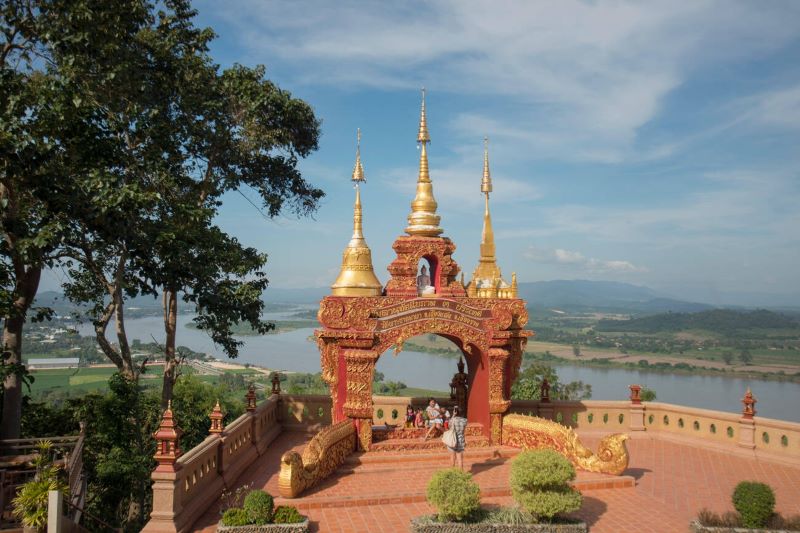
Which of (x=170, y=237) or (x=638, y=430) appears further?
(x=638, y=430)

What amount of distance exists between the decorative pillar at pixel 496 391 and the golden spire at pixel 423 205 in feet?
11.2

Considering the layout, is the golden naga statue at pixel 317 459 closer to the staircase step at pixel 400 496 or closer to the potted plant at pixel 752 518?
the staircase step at pixel 400 496

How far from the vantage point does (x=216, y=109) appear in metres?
17.5

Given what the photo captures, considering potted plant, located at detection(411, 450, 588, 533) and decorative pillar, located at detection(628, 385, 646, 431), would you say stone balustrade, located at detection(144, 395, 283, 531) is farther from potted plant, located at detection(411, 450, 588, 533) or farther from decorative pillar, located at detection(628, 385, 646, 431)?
decorative pillar, located at detection(628, 385, 646, 431)

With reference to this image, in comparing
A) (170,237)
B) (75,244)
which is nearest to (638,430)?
(170,237)

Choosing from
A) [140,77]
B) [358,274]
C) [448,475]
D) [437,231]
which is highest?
[140,77]

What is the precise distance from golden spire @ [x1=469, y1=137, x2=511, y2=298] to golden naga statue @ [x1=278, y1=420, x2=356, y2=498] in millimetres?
4973

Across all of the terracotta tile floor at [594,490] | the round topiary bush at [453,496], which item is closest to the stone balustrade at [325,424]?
the terracotta tile floor at [594,490]

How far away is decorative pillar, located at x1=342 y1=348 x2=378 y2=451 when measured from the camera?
13.8 m

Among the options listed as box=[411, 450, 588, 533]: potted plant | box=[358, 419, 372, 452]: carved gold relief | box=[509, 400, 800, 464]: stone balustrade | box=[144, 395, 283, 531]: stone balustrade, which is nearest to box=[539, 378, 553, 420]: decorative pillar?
box=[509, 400, 800, 464]: stone balustrade

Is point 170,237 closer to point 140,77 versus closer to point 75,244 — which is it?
point 75,244

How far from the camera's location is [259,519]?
9.52 metres

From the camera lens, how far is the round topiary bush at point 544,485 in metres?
9.90

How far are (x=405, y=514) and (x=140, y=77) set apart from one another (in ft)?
35.9
